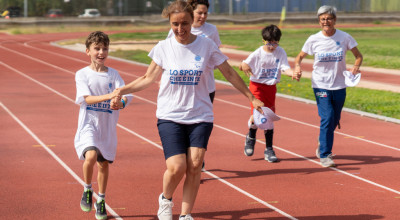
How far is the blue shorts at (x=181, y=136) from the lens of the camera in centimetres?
548

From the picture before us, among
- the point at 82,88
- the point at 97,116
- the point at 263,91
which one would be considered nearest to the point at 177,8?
the point at 82,88

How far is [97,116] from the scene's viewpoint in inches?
239

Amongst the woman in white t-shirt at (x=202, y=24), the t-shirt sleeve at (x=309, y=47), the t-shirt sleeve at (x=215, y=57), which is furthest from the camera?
the t-shirt sleeve at (x=309, y=47)

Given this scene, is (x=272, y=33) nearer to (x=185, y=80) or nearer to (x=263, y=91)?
(x=263, y=91)

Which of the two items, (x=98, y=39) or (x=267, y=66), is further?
(x=267, y=66)

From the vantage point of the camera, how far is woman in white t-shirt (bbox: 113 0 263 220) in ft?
17.9

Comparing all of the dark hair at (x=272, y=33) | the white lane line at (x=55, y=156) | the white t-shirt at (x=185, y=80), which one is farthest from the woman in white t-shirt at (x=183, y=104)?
the dark hair at (x=272, y=33)

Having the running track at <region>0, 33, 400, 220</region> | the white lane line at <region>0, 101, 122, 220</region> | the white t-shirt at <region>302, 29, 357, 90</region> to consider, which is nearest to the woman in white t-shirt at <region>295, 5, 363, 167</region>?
the white t-shirt at <region>302, 29, 357, 90</region>

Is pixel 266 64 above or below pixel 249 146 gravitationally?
above

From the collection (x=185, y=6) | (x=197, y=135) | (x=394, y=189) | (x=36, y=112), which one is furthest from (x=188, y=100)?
(x=36, y=112)

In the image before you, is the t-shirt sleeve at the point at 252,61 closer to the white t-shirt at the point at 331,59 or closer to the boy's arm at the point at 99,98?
the white t-shirt at the point at 331,59

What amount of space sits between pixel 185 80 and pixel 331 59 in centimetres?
365

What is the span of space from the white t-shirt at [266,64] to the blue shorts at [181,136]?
3.25 metres

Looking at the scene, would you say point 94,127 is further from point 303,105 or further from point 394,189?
point 303,105
